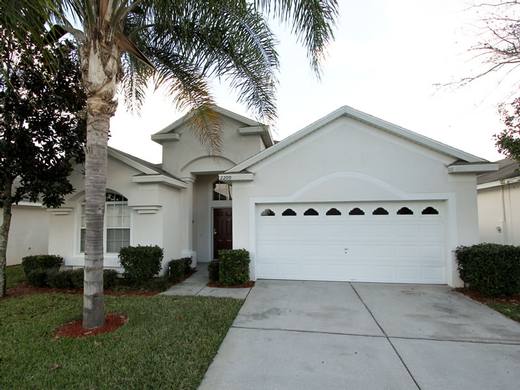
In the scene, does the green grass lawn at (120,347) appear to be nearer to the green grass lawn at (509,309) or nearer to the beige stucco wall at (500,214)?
the green grass lawn at (509,309)

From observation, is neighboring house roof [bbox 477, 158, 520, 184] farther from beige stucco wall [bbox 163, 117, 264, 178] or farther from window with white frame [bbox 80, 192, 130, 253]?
window with white frame [bbox 80, 192, 130, 253]

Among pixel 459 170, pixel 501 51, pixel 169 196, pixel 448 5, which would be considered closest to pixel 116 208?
pixel 169 196

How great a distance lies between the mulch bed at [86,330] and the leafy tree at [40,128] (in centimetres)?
411

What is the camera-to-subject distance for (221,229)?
42.5ft

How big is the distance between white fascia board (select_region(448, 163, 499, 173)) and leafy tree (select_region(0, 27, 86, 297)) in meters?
10.4

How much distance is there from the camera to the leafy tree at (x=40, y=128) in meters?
7.25

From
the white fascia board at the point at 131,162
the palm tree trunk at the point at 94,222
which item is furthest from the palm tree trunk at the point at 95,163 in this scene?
the white fascia board at the point at 131,162

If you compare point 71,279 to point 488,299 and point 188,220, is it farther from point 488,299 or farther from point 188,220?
point 488,299

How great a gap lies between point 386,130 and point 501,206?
7.15 m

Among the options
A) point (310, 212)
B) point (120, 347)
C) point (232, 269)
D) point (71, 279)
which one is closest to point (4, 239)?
point (71, 279)

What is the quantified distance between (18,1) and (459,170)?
33.7ft

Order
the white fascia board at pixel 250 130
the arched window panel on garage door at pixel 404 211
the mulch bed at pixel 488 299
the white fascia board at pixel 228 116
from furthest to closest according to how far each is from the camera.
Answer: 1. the white fascia board at pixel 228 116
2. the white fascia board at pixel 250 130
3. the arched window panel on garage door at pixel 404 211
4. the mulch bed at pixel 488 299

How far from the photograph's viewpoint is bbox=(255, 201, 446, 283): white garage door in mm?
8706

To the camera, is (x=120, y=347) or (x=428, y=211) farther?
(x=428, y=211)
